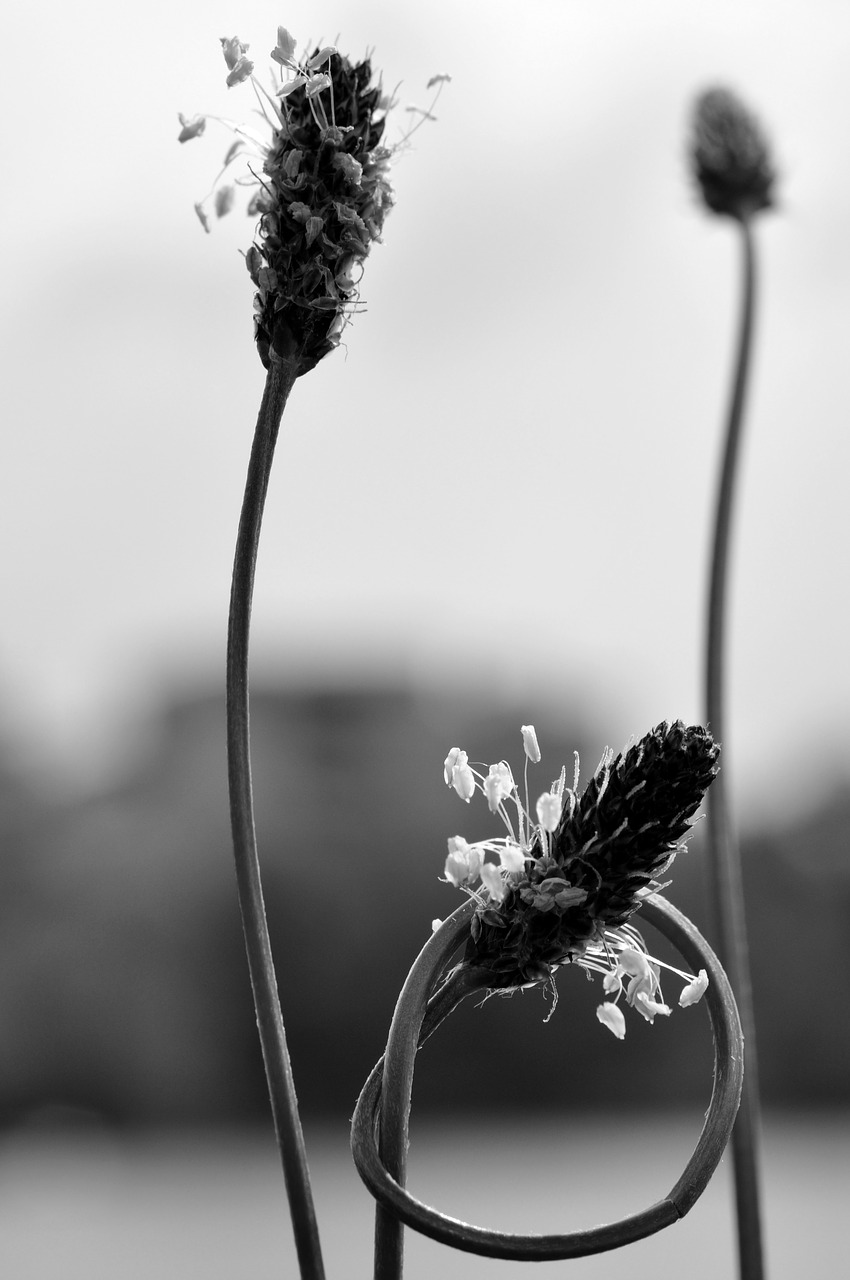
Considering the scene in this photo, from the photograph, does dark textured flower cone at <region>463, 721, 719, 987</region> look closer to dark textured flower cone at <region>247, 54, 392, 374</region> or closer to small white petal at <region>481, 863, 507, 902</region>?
small white petal at <region>481, 863, 507, 902</region>

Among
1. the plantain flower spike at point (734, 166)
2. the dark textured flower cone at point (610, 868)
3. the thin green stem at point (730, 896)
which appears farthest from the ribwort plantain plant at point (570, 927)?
the plantain flower spike at point (734, 166)

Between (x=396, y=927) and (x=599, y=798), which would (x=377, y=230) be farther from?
(x=396, y=927)

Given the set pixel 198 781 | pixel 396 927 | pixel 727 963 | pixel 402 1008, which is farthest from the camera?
pixel 198 781

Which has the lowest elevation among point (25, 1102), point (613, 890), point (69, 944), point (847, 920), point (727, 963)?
point (25, 1102)

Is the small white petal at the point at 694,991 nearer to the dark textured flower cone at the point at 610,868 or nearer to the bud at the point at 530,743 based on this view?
the dark textured flower cone at the point at 610,868

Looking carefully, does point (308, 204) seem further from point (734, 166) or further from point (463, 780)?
point (734, 166)

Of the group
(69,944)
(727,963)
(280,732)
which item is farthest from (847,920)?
(727,963)
